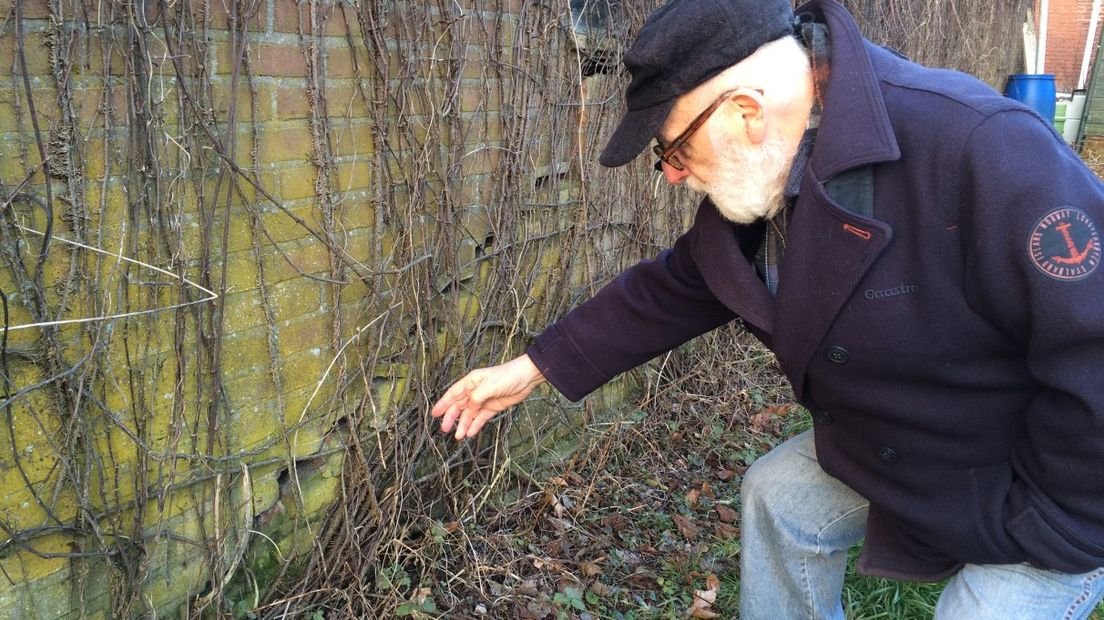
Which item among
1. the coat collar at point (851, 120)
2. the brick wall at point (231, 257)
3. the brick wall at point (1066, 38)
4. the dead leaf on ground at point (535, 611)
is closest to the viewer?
the coat collar at point (851, 120)

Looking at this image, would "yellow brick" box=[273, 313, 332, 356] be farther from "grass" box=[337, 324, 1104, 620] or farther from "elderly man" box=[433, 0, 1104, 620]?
"elderly man" box=[433, 0, 1104, 620]

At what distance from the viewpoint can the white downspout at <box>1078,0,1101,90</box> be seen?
571 inches

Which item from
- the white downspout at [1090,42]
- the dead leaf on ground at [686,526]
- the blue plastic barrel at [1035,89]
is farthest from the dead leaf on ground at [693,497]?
the white downspout at [1090,42]

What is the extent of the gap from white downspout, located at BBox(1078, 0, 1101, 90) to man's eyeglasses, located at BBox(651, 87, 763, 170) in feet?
49.6

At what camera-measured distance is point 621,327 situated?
2.29 metres

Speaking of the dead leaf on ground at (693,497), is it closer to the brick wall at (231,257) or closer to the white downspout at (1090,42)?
the brick wall at (231,257)

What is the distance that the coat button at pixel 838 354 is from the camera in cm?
176

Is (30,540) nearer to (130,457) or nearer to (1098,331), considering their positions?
(130,457)

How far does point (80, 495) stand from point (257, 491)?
1.77 feet

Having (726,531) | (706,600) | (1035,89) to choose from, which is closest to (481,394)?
(706,600)

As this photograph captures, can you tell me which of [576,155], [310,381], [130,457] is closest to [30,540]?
[130,457]

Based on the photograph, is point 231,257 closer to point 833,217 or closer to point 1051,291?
point 833,217

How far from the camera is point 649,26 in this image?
70.2 inches

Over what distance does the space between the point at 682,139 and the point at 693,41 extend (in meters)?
0.22
